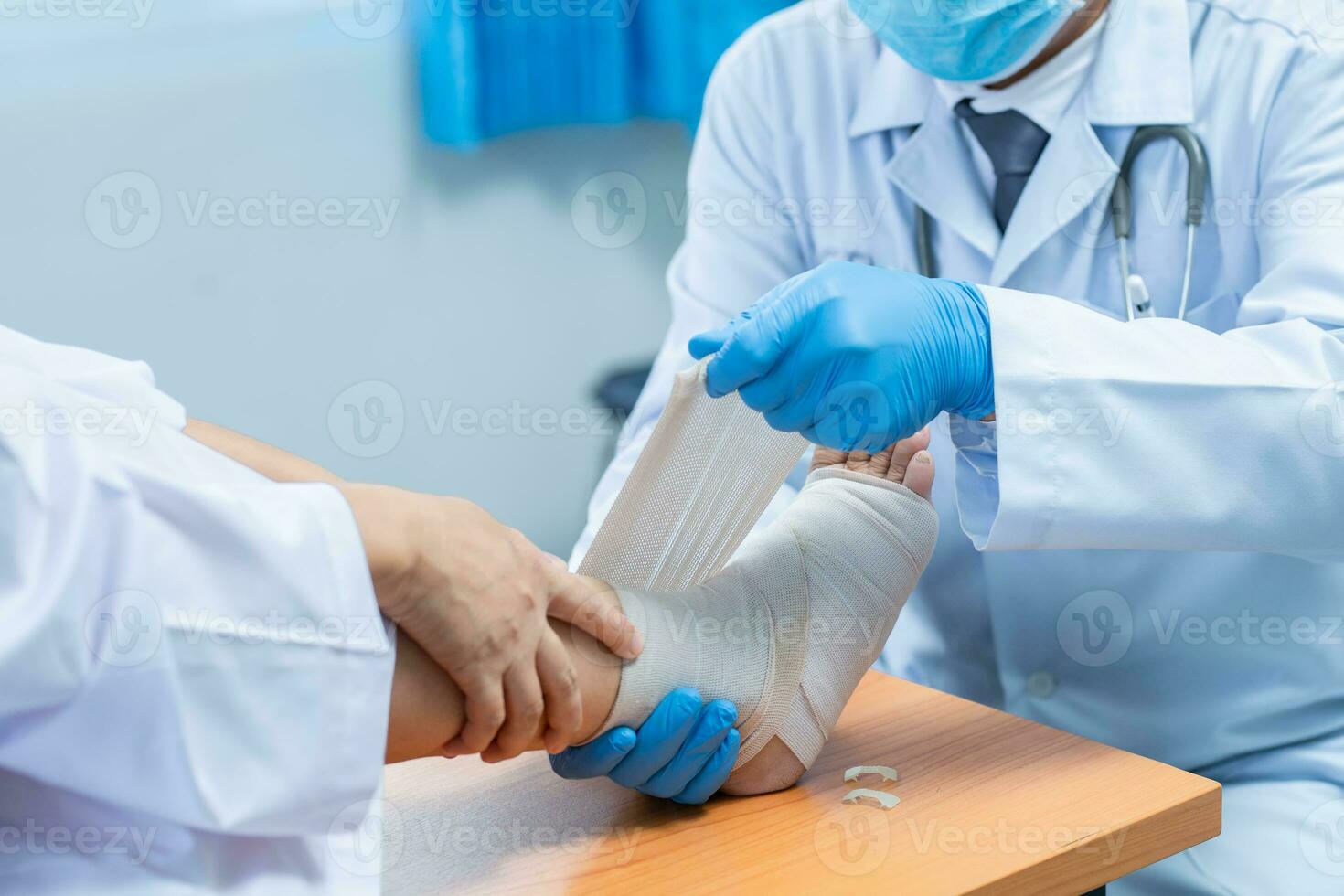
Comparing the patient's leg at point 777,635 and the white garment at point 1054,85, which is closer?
the patient's leg at point 777,635

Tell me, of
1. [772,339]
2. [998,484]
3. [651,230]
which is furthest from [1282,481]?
[651,230]

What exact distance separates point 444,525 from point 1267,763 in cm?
85

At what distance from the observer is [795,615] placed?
96 cm

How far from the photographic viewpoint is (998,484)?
39.2 inches

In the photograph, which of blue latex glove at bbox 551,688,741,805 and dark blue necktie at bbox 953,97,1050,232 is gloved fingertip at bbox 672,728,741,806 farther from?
dark blue necktie at bbox 953,97,1050,232

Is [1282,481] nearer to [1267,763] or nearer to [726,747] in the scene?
[1267,763]

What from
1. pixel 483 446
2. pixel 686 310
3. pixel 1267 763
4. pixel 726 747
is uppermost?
pixel 686 310

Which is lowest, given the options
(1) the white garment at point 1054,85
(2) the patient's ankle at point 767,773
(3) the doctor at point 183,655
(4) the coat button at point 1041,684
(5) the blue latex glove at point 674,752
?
(4) the coat button at point 1041,684

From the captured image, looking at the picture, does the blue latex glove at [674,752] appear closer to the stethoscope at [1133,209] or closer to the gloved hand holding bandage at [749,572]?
the gloved hand holding bandage at [749,572]

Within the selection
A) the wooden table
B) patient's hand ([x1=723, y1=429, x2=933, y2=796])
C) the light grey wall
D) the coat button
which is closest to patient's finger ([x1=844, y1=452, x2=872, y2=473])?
patient's hand ([x1=723, y1=429, x2=933, y2=796])

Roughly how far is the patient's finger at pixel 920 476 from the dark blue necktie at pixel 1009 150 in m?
0.36

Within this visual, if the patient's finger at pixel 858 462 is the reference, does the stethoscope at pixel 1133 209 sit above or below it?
above

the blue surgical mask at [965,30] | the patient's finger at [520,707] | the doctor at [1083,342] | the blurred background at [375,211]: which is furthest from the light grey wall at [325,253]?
the patient's finger at [520,707]

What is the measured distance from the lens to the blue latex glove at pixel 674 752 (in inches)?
34.2
